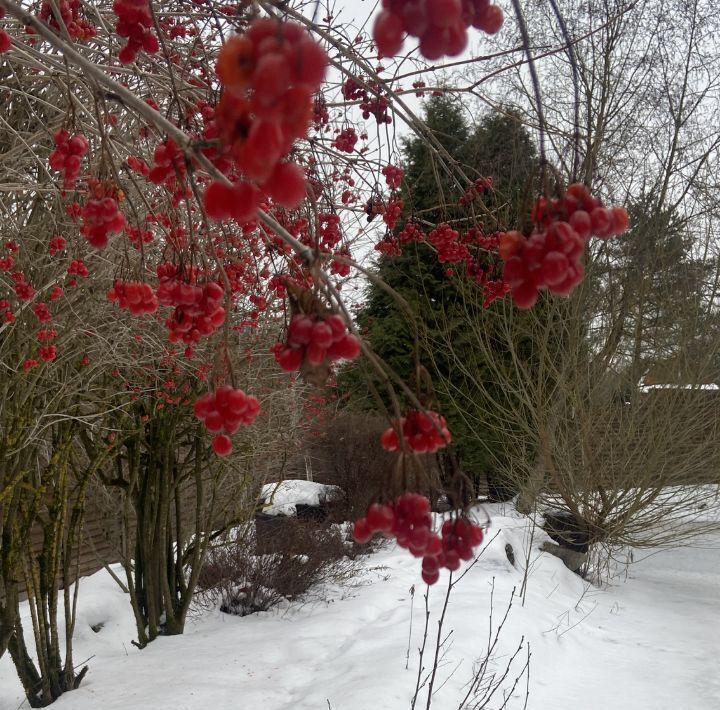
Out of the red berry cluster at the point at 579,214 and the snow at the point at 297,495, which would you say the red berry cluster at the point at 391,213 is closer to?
the red berry cluster at the point at 579,214

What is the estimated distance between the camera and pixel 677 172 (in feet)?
31.9

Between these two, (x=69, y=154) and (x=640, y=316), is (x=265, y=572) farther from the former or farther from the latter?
(x=69, y=154)

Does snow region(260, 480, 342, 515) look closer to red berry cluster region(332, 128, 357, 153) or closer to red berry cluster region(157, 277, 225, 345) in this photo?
red berry cluster region(332, 128, 357, 153)

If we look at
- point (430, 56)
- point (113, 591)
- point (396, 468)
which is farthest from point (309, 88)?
point (113, 591)

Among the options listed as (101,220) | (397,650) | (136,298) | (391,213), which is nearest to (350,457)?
(397,650)

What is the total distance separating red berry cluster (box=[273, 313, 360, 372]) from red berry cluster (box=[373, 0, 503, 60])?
1.18ft

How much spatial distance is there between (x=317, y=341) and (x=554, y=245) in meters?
0.34

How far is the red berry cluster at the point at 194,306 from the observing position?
54.8 inches

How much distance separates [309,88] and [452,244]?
2353 mm

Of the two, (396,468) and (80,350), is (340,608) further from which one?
(396,468)

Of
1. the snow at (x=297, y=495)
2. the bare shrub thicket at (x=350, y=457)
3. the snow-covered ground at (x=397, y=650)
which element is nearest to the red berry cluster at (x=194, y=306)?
the snow-covered ground at (x=397, y=650)

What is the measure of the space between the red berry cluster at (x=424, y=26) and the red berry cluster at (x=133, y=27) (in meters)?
0.91

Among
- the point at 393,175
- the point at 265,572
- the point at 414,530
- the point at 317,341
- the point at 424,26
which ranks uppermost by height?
the point at 393,175

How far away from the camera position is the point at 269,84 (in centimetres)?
54
